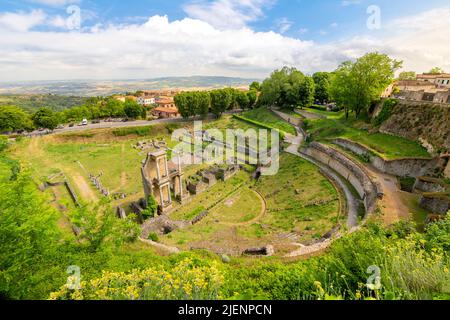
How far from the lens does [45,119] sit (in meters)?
51.3

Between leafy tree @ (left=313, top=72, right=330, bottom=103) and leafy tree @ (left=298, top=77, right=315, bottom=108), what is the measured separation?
5595 mm

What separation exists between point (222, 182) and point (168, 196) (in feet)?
28.1

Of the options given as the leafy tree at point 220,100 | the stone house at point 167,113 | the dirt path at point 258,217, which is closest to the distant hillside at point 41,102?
the stone house at point 167,113

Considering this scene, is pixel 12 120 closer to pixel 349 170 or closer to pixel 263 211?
pixel 263 211

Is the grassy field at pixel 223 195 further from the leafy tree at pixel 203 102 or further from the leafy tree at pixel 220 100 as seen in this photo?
the leafy tree at pixel 220 100

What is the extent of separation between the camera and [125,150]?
4584cm

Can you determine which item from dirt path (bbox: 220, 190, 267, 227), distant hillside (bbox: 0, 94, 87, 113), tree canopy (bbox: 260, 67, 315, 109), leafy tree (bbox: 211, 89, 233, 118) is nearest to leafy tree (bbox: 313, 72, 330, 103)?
tree canopy (bbox: 260, 67, 315, 109)

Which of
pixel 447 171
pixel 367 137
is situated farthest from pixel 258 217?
pixel 367 137

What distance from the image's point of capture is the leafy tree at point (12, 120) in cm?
4869

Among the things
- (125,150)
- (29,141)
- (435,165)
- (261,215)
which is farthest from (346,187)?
(29,141)

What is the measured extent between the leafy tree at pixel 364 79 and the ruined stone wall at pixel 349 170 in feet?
37.6

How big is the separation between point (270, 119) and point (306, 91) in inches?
426

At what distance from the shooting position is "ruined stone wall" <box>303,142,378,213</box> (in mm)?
18992

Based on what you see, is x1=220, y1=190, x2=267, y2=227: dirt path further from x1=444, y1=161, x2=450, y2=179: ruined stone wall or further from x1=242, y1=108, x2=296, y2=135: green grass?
x1=242, y1=108, x2=296, y2=135: green grass
